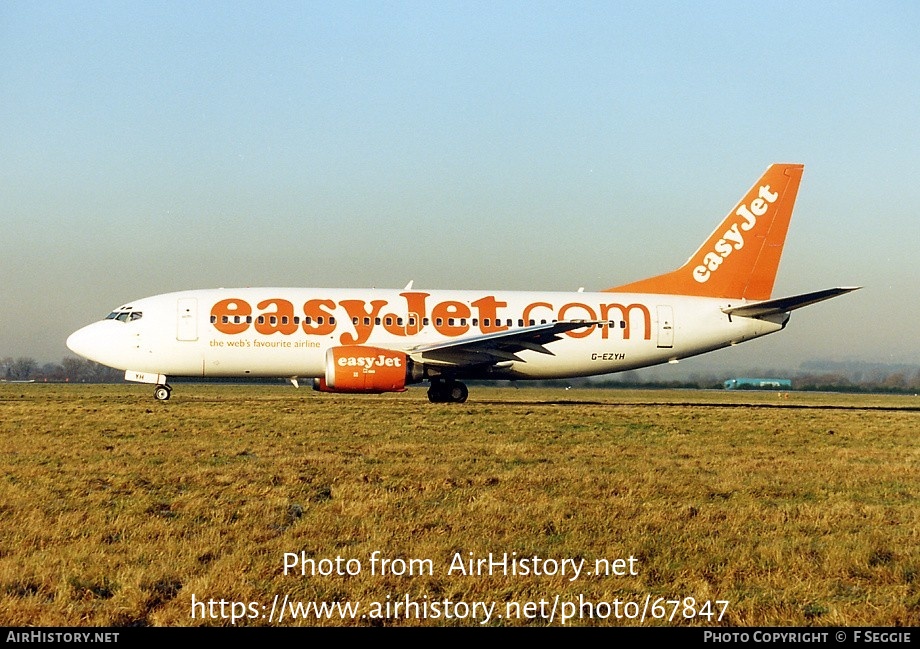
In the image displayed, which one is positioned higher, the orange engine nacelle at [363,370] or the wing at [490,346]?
the wing at [490,346]

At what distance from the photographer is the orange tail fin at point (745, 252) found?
30.1m

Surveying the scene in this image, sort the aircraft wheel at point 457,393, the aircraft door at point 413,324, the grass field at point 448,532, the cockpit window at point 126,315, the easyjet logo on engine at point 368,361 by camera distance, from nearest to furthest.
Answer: the grass field at point 448,532
the easyjet logo on engine at point 368,361
the cockpit window at point 126,315
the aircraft door at point 413,324
the aircraft wheel at point 457,393

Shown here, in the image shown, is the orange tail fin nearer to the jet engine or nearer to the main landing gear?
the main landing gear

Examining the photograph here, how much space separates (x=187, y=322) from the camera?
86.0 feet

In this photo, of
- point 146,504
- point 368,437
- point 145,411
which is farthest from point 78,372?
point 146,504

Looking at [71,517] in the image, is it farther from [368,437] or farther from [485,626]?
[368,437]

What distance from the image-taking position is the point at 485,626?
5.20 meters

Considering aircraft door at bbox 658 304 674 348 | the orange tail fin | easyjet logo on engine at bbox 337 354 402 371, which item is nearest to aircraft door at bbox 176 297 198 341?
easyjet logo on engine at bbox 337 354 402 371

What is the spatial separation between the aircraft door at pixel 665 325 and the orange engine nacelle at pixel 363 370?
30.0 ft

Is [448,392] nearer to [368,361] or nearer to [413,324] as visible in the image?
[413,324]

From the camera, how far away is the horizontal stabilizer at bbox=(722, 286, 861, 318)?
1008 inches

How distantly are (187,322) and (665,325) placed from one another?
15.1 m

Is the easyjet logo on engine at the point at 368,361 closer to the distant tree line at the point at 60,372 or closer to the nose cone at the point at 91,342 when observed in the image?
the nose cone at the point at 91,342

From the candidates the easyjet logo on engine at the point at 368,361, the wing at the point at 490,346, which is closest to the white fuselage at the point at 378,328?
the wing at the point at 490,346
